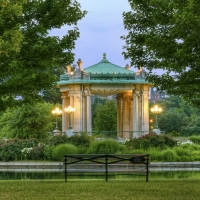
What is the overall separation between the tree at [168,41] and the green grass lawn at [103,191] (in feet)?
11.8

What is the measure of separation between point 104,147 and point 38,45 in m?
9.85

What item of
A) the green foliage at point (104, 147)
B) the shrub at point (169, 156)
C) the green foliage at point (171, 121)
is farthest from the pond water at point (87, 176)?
the green foliage at point (171, 121)

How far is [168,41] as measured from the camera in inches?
584

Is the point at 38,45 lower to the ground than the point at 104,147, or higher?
higher

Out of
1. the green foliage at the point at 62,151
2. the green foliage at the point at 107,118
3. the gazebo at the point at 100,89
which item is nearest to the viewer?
the green foliage at the point at 62,151

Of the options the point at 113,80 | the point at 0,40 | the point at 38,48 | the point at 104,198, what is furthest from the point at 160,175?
the point at 113,80

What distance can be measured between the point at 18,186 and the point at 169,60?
236 inches

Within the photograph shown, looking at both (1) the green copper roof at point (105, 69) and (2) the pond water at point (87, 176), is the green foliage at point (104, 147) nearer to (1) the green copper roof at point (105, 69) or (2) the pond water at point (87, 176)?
(2) the pond water at point (87, 176)

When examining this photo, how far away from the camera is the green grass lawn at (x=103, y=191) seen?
35.6 feet

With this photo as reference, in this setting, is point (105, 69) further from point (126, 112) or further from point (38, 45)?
point (38, 45)

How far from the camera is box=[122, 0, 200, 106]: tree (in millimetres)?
13859

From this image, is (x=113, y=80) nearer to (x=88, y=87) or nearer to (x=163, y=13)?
(x=88, y=87)

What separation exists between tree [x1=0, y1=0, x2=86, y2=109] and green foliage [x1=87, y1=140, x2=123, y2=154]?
741 cm

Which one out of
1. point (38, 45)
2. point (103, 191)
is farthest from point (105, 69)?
point (103, 191)
